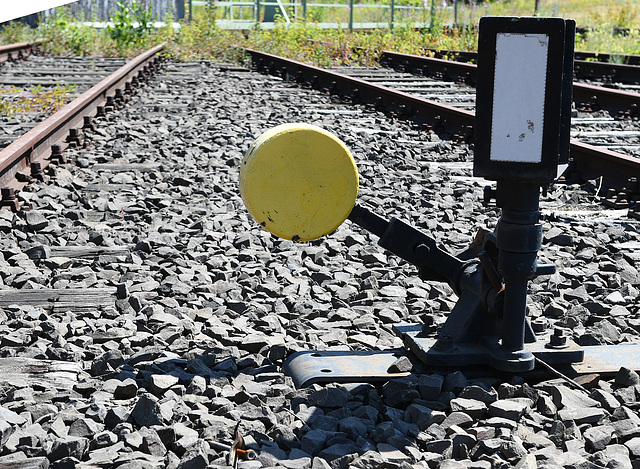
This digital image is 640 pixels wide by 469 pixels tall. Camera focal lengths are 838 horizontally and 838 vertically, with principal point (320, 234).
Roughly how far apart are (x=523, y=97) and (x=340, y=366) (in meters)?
1.01

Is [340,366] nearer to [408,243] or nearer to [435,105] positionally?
[408,243]

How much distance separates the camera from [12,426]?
2.28m

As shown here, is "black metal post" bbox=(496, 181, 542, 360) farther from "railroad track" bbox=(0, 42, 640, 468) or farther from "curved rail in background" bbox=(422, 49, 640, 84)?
"curved rail in background" bbox=(422, 49, 640, 84)

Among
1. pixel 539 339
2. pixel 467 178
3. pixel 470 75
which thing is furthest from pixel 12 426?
pixel 470 75

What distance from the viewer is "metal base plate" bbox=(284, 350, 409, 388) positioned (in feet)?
8.54

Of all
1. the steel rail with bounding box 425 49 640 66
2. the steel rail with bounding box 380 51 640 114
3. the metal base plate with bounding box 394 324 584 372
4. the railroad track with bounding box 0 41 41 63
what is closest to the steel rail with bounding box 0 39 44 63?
the railroad track with bounding box 0 41 41 63

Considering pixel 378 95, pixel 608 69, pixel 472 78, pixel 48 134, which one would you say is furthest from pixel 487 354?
pixel 608 69

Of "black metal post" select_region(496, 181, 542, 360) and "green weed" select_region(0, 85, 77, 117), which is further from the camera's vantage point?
"green weed" select_region(0, 85, 77, 117)

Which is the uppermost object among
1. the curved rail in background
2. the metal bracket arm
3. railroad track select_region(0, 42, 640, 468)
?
the curved rail in background

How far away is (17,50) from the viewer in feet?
51.1

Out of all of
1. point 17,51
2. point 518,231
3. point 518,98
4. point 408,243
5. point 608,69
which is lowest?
point 408,243

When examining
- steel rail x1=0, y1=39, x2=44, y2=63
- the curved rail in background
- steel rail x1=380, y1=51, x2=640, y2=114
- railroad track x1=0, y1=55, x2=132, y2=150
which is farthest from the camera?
steel rail x1=0, y1=39, x2=44, y2=63

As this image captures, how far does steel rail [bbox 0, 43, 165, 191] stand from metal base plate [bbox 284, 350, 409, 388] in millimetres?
2782

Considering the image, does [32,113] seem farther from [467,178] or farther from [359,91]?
[467,178]
